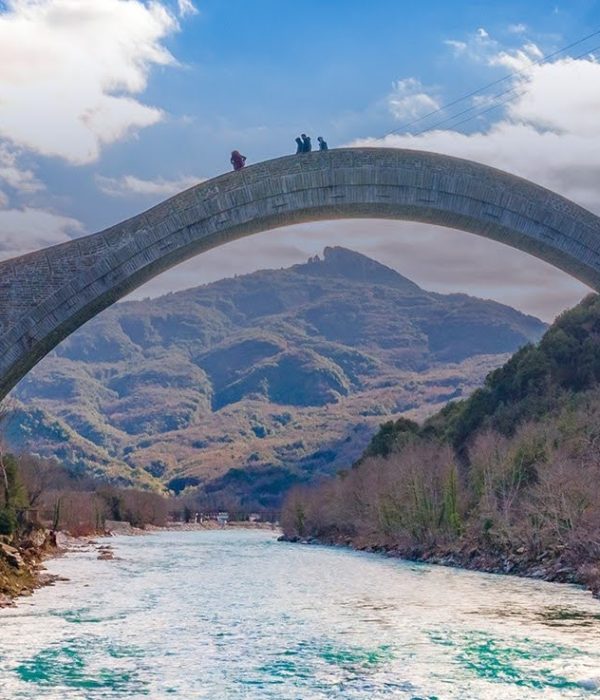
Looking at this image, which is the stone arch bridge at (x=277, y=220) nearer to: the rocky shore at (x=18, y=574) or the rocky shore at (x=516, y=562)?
the rocky shore at (x=18, y=574)

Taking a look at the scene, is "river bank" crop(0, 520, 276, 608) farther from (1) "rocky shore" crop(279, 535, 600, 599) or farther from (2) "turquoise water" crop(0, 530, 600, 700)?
(1) "rocky shore" crop(279, 535, 600, 599)

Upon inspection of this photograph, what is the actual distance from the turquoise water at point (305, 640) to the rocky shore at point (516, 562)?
0.98 meters

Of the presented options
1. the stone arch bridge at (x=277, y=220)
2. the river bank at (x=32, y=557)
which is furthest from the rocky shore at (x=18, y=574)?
the stone arch bridge at (x=277, y=220)

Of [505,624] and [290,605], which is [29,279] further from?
[290,605]

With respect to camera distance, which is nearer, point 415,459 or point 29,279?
point 29,279

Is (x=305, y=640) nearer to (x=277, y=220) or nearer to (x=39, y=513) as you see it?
(x=277, y=220)

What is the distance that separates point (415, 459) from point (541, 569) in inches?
726

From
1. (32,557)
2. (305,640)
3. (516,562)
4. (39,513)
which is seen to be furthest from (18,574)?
(39,513)

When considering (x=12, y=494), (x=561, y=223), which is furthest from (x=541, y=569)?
(x=561, y=223)

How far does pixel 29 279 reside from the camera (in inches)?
508

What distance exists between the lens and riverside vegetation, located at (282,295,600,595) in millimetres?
34938

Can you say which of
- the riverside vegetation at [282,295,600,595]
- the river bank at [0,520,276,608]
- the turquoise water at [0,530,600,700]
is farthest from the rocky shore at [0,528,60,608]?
the riverside vegetation at [282,295,600,595]

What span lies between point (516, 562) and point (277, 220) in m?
27.1

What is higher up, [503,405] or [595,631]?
[503,405]
